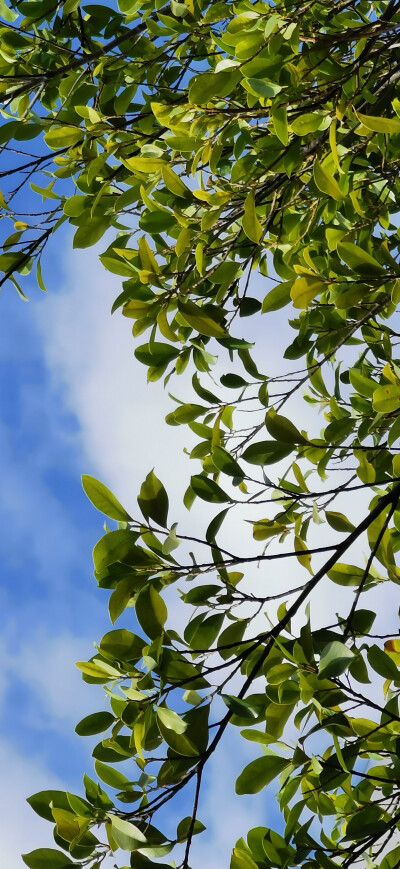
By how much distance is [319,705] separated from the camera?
1.31 m

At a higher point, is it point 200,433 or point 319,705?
point 200,433

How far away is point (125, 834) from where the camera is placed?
1.17 m

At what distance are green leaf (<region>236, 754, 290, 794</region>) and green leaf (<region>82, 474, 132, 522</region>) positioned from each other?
1.63 feet

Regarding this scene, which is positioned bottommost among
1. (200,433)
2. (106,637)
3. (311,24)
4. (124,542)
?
(106,637)

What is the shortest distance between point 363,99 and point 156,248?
0.81m

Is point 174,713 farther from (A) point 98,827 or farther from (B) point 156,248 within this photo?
(B) point 156,248

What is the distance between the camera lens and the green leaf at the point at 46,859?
4.26 ft

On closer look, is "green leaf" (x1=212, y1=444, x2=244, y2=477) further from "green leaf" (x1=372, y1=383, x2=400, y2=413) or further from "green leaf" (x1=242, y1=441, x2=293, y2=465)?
"green leaf" (x1=372, y1=383, x2=400, y2=413)

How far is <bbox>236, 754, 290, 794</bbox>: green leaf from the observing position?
4.51 feet

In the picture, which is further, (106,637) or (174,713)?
(106,637)

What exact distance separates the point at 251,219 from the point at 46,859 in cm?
121

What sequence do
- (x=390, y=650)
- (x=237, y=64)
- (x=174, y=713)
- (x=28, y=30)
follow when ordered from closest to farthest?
(x=174, y=713), (x=237, y=64), (x=390, y=650), (x=28, y=30)

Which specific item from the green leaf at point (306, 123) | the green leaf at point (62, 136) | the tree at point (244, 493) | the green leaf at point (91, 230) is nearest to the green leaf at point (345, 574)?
the tree at point (244, 493)

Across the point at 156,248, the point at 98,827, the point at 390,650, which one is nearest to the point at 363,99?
the point at 156,248
